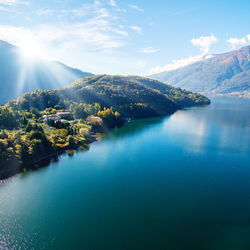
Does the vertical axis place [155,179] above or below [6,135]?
below

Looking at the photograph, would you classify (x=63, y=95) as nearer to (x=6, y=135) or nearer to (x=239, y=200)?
(x=6, y=135)

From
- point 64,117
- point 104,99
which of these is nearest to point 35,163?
point 64,117

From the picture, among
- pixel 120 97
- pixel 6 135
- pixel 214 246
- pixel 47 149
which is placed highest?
pixel 120 97

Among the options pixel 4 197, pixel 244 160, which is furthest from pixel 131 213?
pixel 244 160

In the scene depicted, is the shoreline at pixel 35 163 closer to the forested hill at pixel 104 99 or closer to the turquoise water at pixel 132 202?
the turquoise water at pixel 132 202

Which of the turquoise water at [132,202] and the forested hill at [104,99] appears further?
the forested hill at [104,99]

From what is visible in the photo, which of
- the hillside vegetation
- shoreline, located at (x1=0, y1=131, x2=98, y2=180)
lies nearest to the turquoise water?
shoreline, located at (x1=0, y1=131, x2=98, y2=180)

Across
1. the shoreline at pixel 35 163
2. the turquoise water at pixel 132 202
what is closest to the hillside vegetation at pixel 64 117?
the shoreline at pixel 35 163

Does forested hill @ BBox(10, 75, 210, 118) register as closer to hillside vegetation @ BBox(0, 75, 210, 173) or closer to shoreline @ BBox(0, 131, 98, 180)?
hillside vegetation @ BBox(0, 75, 210, 173)
